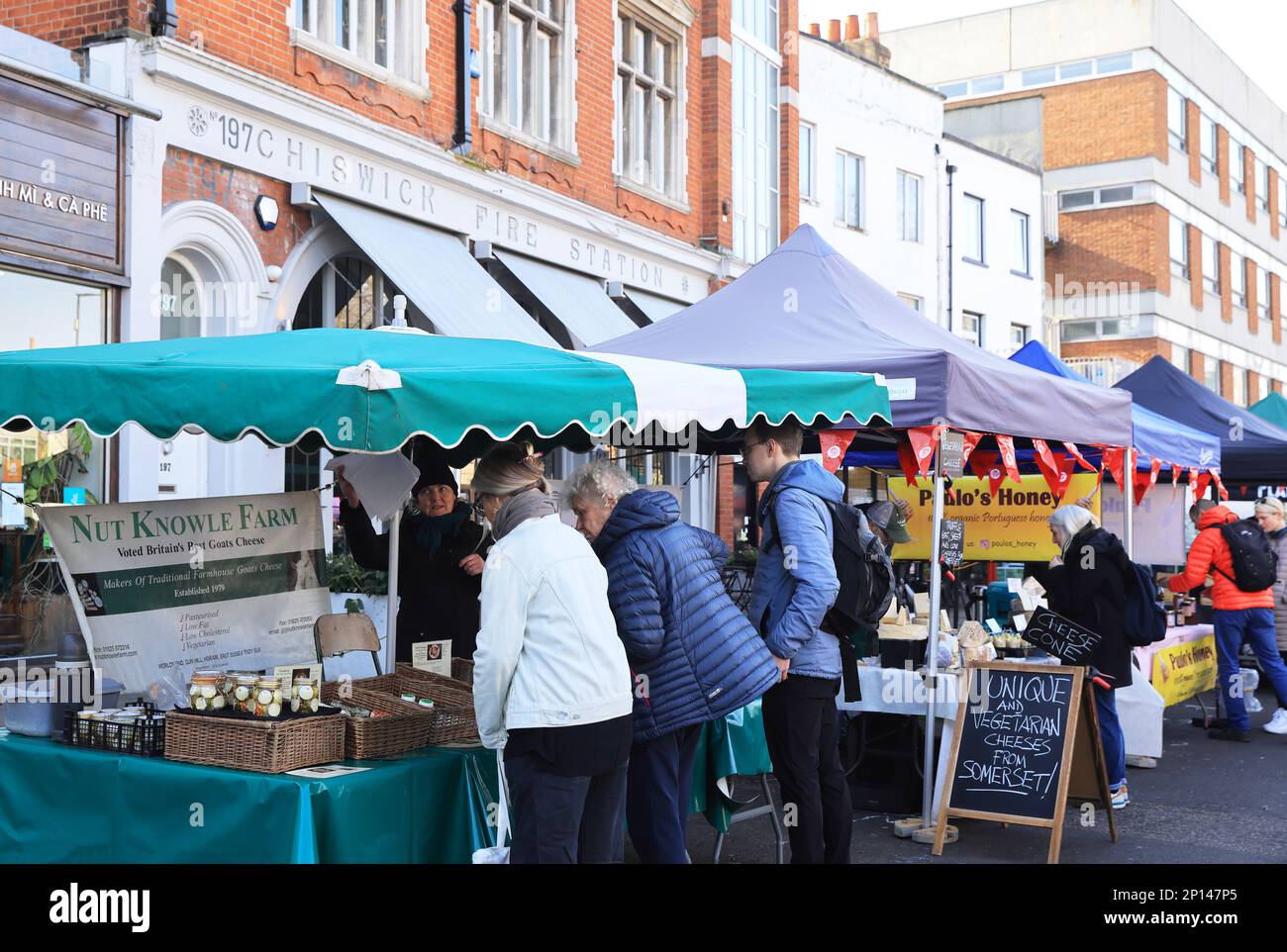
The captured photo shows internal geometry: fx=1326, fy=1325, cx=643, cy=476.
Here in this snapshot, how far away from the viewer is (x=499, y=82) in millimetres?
14102

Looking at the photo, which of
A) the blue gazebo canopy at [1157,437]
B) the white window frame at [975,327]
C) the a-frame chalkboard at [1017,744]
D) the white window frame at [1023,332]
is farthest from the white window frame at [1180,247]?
the a-frame chalkboard at [1017,744]

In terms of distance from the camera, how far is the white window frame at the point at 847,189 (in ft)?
75.2

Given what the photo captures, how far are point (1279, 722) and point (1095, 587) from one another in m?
4.59

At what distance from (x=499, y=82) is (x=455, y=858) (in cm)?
1068

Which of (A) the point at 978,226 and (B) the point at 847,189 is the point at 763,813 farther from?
(A) the point at 978,226

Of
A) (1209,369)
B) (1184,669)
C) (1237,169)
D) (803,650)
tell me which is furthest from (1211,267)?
(803,650)

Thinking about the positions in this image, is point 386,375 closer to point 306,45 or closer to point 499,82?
point 306,45

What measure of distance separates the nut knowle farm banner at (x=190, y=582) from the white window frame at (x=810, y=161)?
1690 centimetres

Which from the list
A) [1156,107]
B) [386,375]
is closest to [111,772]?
[386,375]

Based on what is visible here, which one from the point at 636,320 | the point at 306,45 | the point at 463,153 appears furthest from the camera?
the point at 636,320

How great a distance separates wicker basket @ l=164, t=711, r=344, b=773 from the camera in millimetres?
4645

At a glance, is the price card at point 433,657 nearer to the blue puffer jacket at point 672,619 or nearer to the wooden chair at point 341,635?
the wooden chair at point 341,635

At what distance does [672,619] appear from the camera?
5000mm
